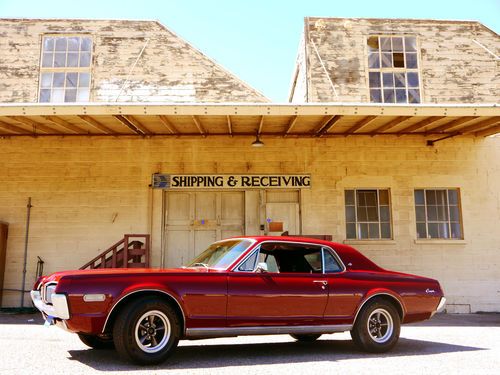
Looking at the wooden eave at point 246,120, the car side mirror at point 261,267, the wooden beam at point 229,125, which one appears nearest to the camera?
the car side mirror at point 261,267

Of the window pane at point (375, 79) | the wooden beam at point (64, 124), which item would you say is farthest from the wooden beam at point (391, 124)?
the wooden beam at point (64, 124)

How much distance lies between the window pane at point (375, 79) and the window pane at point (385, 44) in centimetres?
73

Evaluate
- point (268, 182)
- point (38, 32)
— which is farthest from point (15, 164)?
point (268, 182)

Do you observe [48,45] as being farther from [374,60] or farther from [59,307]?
[59,307]

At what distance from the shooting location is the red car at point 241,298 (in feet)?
17.0

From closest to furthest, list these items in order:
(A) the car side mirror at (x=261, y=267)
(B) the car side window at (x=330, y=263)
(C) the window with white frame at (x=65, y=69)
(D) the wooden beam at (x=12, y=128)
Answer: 1. (A) the car side mirror at (x=261, y=267)
2. (B) the car side window at (x=330, y=263)
3. (D) the wooden beam at (x=12, y=128)
4. (C) the window with white frame at (x=65, y=69)

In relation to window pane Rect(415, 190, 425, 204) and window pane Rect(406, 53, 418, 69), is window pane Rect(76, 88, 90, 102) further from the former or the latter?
window pane Rect(415, 190, 425, 204)

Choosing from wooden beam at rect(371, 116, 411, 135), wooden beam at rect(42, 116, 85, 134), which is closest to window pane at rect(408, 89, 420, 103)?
wooden beam at rect(371, 116, 411, 135)

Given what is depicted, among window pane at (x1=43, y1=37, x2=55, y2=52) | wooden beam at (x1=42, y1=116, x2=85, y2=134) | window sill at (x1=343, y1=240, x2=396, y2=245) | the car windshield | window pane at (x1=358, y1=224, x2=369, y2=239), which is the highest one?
window pane at (x1=43, y1=37, x2=55, y2=52)

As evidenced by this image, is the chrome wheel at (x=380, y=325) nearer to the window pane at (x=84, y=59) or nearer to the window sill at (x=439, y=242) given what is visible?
the window sill at (x=439, y=242)

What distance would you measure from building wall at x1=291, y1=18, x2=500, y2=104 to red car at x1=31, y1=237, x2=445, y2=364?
23.9 ft

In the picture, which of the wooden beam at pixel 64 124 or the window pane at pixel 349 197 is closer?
the wooden beam at pixel 64 124

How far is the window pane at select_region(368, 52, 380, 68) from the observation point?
13141 millimetres

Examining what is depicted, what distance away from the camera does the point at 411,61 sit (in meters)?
13.2
